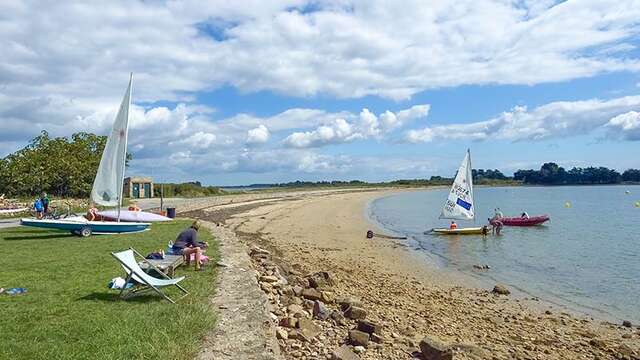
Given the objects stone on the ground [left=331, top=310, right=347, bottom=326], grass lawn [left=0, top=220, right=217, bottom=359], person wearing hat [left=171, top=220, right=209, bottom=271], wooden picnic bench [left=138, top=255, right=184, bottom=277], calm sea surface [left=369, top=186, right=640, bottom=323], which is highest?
person wearing hat [left=171, top=220, right=209, bottom=271]

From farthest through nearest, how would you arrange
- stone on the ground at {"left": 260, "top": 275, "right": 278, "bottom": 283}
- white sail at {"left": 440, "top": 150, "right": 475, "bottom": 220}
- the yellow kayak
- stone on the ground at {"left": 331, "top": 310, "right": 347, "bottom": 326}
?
white sail at {"left": 440, "top": 150, "right": 475, "bottom": 220} → the yellow kayak → stone on the ground at {"left": 260, "top": 275, "right": 278, "bottom": 283} → stone on the ground at {"left": 331, "top": 310, "right": 347, "bottom": 326}

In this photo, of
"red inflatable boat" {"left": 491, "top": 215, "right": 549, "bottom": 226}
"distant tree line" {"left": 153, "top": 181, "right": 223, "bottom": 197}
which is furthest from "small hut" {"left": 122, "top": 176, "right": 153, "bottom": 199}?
"red inflatable boat" {"left": 491, "top": 215, "right": 549, "bottom": 226}

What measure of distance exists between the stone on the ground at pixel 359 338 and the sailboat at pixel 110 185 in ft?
44.5

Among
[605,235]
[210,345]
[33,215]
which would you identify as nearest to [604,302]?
[210,345]

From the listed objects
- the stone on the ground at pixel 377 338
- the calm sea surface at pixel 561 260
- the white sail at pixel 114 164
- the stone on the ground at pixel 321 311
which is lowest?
the calm sea surface at pixel 561 260

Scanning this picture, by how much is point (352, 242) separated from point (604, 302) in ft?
47.0

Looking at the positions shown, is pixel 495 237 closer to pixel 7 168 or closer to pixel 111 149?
pixel 111 149

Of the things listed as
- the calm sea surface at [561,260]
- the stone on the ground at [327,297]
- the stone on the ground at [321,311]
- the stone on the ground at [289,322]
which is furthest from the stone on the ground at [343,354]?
the calm sea surface at [561,260]

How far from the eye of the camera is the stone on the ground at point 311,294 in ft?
39.2

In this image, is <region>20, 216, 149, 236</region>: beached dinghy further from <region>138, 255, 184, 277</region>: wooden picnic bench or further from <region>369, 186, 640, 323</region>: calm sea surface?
<region>369, 186, 640, 323</region>: calm sea surface

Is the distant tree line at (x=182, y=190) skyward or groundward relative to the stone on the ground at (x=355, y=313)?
skyward

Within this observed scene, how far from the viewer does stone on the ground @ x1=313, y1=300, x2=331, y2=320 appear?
10.3m

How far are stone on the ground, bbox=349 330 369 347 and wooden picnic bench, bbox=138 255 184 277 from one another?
4265 millimetres

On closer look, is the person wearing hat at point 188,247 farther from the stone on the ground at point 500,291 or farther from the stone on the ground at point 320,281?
the stone on the ground at point 500,291
